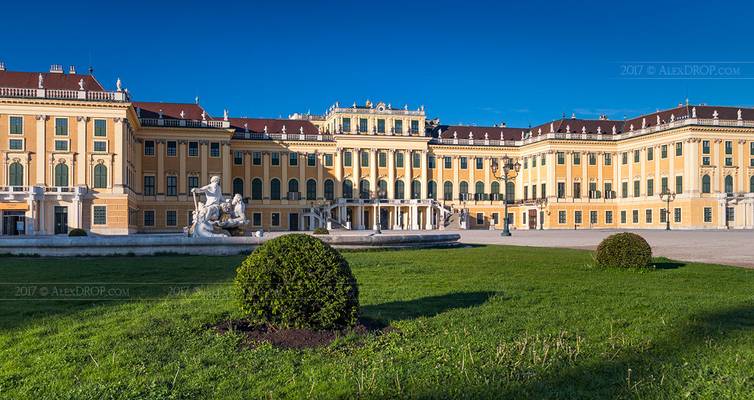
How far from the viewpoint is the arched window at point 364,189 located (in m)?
72.5

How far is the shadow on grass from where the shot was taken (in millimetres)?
8625

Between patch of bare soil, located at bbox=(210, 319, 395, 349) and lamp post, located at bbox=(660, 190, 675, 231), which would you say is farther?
lamp post, located at bbox=(660, 190, 675, 231)

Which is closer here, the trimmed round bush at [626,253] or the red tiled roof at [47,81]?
the trimmed round bush at [626,253]

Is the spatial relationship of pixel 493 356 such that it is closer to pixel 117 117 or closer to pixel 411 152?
pixel 117 117

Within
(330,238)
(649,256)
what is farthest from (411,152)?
(649,256)

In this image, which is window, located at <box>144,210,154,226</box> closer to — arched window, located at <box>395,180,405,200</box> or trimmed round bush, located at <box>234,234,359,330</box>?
arched window, located at <box>395,180,405,200</box>

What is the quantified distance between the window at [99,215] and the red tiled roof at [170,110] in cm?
1668

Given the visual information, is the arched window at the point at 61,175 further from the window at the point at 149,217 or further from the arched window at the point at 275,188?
the arched window at the point at 275,188

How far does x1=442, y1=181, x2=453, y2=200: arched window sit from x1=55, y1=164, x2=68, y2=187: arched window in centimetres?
4168

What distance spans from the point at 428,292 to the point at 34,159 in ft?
149

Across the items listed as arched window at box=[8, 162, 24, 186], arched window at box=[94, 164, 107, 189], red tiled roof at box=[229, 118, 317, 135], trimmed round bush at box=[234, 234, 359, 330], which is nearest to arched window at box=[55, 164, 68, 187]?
arched window at box=[94, 164, 107, 189]

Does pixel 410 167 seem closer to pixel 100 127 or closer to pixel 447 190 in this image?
pixel 447 190

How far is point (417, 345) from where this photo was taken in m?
6.94

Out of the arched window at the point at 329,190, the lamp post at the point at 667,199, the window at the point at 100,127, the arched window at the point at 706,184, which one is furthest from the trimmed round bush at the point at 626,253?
the arched window at the point at 329,190
